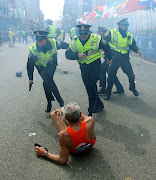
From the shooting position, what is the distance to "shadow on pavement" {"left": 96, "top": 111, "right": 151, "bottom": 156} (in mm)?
3865

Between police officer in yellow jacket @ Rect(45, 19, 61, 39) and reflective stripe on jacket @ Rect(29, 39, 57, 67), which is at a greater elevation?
police officer in yellow jacket @ Rect(45, 19, 61, 39)

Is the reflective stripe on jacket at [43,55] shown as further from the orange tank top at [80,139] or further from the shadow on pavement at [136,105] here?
the orange tank top at [80,139]

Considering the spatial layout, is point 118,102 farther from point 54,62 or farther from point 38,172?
point 38,172

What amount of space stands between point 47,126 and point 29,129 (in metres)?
0.35

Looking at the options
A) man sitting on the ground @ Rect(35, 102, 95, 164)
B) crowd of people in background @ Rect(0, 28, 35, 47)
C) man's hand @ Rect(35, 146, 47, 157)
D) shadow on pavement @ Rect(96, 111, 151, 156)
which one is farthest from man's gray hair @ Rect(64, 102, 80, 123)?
crowd of people in background @ Rect(0, 28, 35, 47)

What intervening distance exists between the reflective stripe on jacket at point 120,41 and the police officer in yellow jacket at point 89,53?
49.5 inches

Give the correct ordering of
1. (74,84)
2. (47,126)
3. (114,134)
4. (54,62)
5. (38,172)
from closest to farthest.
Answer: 1. (38,172)
2. (114,134)
3. (47,126)
4. (54,62)
5. (74,84)

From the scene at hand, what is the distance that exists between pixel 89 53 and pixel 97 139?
5.68ft

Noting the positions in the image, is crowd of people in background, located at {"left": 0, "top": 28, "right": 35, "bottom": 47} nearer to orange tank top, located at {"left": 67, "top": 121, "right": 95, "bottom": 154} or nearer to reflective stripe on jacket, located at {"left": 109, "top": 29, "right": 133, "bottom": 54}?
reflective stripe on jacket, located at {"left": 109, "top": 29, "right": 133, "bottom": 54}

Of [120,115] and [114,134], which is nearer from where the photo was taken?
[114,134]

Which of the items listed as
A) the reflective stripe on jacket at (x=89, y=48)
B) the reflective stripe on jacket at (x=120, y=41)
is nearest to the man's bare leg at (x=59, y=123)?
the reflective stripe on jacket at (x=89, y=48)

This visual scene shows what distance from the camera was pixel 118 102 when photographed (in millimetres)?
6297

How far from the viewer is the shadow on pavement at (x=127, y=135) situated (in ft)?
12.7

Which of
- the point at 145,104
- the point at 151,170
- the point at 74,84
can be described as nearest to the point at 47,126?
the point at 151,170
